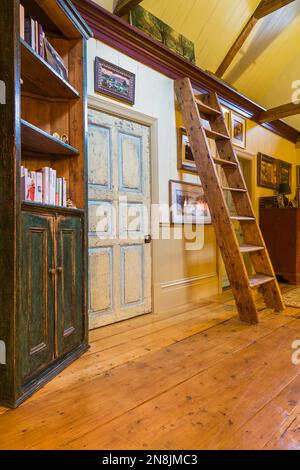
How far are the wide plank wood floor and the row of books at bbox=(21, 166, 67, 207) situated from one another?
39.4 inches

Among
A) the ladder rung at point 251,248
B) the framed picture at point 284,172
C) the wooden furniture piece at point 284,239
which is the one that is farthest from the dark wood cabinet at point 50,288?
the framed picture at point 284,172

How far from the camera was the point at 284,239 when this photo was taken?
4453mm

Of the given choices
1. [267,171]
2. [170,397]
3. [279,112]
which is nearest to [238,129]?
[279,112]

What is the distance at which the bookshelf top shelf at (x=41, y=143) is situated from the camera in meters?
1.59

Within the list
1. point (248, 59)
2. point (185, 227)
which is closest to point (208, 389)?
point (185, 227)

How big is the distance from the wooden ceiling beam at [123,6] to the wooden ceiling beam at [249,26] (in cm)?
156

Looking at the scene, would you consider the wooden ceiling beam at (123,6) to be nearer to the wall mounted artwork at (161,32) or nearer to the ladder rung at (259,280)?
the wall mounted artwork at (161,32)

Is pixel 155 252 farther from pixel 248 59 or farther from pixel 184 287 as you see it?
pixel 248 59

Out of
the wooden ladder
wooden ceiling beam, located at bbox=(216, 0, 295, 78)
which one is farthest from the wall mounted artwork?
wooden ceiling beam, located at bbox=(216, 0, 295, 78)

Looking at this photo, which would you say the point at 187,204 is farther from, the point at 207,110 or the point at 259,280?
the point at 259,280

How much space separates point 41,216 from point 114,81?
1568 millimetres

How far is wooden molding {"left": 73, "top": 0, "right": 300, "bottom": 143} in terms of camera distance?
7.80 feet

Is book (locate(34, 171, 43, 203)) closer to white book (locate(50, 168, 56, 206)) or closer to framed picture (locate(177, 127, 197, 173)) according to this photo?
white book (locate(50, 168, 56, 206))

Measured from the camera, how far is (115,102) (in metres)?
2.62
